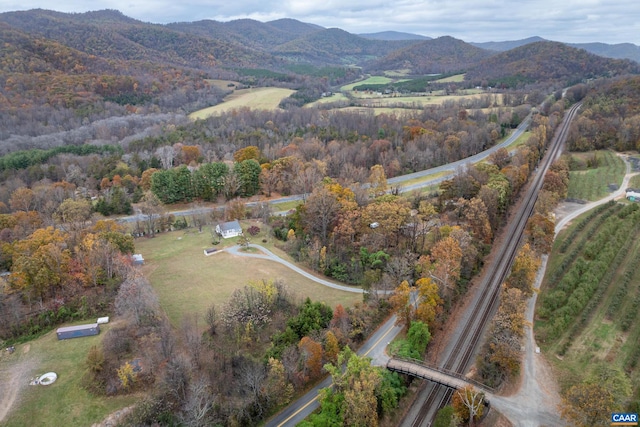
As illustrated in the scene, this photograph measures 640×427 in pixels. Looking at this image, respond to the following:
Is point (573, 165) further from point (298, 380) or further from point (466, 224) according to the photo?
point (298, 380)

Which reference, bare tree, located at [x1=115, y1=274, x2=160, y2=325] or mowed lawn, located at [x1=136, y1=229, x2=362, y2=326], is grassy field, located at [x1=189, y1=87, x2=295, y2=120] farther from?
bare tree, located at [x1=115, y1=274, x2=160, y2=325]

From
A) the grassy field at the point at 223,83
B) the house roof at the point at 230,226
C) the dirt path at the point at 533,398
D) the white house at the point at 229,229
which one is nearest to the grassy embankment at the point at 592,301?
the dirt path at the point at 533,398

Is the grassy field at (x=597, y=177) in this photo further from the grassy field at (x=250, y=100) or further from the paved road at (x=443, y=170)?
the grassy field at (x=250, y=100)

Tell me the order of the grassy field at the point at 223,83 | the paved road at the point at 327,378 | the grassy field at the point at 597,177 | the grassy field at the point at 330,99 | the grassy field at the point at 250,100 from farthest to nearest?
1. the grassy field at the point at 223,83
2. the grassy field at the point at 330,99
3. the grassy field at the point at 250,100
4. the grassy field at the point at 597,177
5. the paved road at the point at 327,378

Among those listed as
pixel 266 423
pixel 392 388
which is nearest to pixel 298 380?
pixel 266 423

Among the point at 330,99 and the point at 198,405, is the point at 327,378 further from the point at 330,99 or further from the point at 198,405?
the point at 330,99

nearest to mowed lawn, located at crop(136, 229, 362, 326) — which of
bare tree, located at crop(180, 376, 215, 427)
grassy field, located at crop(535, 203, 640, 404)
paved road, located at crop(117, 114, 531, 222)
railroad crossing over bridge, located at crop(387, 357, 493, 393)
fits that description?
paved road, located at crop(117, 114, 531, 222)
